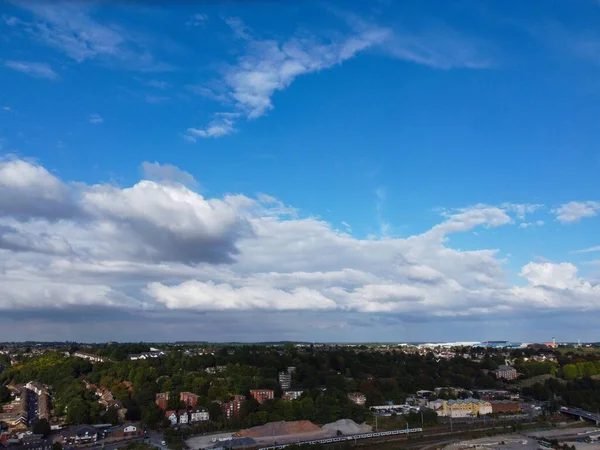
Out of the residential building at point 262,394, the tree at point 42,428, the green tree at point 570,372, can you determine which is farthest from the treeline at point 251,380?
the green tree at point 570,372

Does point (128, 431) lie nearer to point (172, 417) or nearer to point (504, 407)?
point (172, 417)

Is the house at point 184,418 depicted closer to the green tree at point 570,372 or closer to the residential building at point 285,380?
the residential building at point 285,380

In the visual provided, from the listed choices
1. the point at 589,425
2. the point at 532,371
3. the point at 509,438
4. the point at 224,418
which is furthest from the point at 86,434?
the point at 532,371

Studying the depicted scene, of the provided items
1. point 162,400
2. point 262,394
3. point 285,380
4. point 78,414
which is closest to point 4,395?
point 78,414

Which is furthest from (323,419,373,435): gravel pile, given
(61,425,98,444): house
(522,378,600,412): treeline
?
(522,378,600,412): treeline

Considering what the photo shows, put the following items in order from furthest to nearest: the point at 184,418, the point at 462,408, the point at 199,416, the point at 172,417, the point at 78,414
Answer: the point at 462,408 < the point at 199,416 < the point at 184,418 < the point at 172,417 < the point at 78,414

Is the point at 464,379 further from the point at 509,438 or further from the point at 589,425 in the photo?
the point at 509,438
